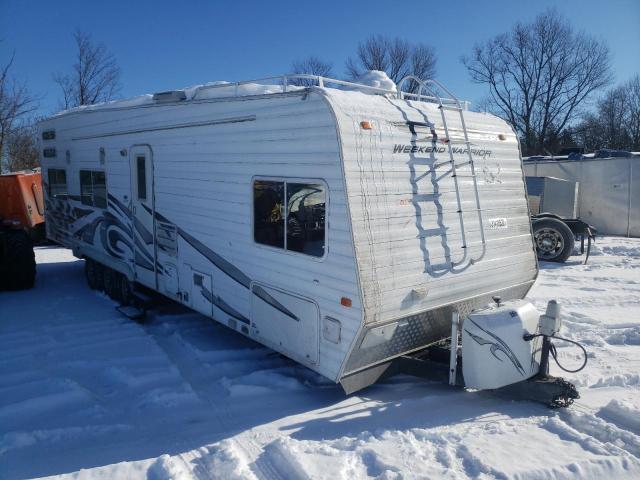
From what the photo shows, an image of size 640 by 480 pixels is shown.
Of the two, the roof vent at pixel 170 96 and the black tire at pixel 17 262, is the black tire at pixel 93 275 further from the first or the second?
the roof vent at pixel 170 96

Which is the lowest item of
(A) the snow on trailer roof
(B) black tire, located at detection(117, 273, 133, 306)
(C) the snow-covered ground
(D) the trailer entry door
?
(C) the snow-covered ground

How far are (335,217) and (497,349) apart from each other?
1.79 meters

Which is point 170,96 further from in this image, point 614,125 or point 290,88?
point 614,125

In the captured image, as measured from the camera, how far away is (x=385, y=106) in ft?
14.8

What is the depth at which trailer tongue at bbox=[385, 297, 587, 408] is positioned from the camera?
4.30 metres

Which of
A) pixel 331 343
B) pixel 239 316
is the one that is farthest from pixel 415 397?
pixel 239 316

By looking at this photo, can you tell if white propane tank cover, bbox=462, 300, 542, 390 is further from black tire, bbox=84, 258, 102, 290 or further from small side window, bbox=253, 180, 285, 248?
black tire, bbox=84, 258, 102, 290

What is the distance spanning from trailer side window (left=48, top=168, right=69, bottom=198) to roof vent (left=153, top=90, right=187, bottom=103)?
3.62m

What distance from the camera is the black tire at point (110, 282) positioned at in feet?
26.0

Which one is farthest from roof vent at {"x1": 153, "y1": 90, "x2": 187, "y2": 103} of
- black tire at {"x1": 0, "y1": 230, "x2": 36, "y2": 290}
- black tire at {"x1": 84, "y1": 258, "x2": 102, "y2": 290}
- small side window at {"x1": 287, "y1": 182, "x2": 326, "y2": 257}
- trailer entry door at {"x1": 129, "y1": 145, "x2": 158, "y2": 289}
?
black tire at {"x1": 0, "y1": 230, "x2": 36, "y2": 290}

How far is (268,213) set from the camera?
15.8ft

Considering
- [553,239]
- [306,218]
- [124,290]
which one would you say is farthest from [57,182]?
[553,239]

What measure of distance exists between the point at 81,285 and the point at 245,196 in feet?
18.4

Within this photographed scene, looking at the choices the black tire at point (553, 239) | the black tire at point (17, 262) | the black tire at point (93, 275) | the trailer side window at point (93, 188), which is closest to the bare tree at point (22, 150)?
the black tire at point (17, 262)
